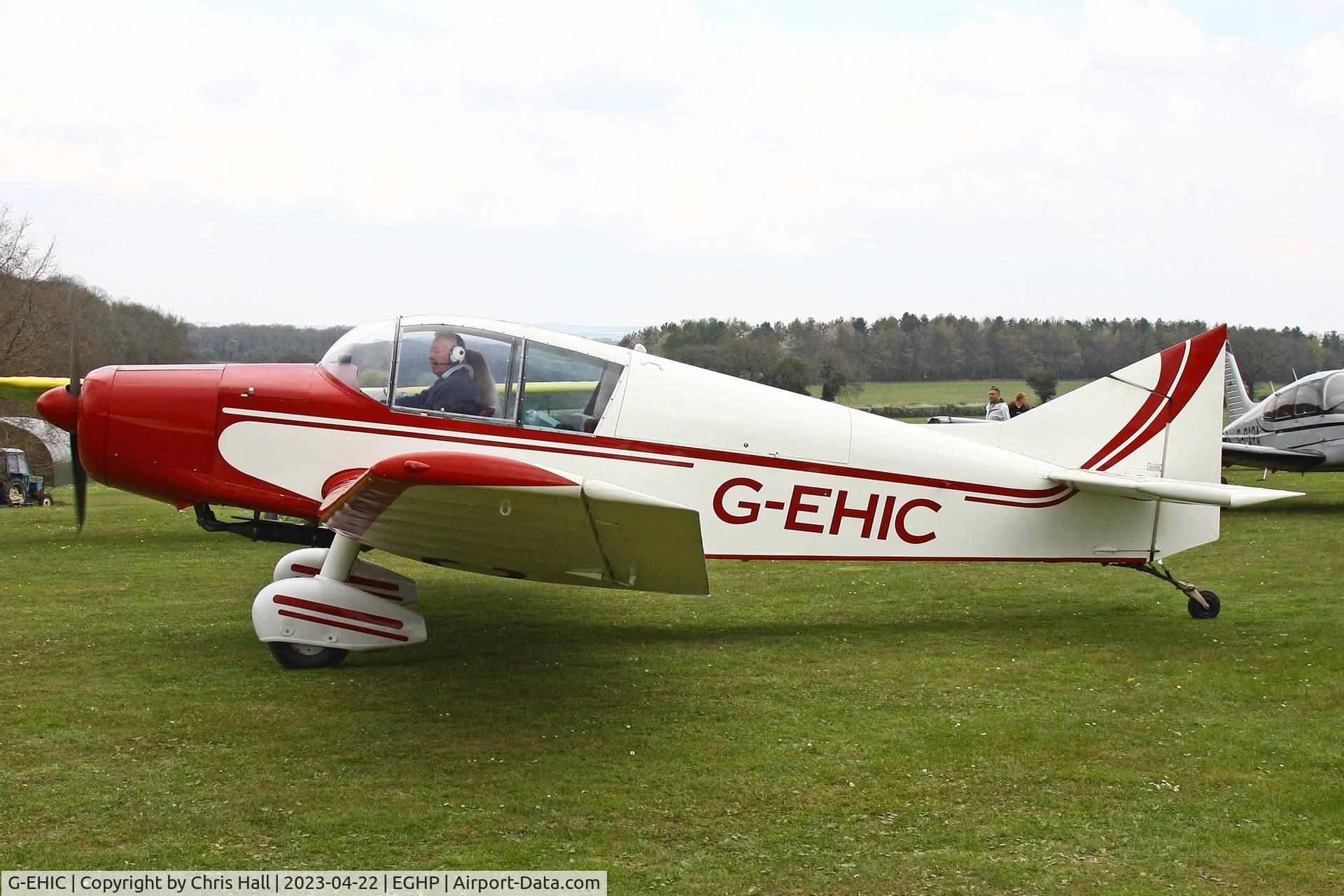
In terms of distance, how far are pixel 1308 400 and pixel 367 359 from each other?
46.8 feet

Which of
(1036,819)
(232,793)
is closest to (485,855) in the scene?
(232,793)

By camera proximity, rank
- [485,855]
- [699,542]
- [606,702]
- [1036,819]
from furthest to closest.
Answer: [606,702], [699,542], [1036,819], [485,855]

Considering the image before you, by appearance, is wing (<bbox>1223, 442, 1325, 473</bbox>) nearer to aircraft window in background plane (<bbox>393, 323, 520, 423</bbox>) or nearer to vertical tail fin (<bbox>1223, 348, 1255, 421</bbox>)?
vertical tail fin (<bbox>1223, 348, 1255, 421</bbox>)

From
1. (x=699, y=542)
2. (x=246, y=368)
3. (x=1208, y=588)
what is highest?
(x=246, y=368)

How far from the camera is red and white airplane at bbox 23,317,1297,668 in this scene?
18.6ft

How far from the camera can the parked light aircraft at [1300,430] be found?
46.6ft

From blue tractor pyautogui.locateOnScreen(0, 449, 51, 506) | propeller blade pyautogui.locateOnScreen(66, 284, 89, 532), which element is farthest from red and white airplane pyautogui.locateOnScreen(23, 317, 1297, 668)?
blue tractor pyautogui.locateOnScreen(0, 449, 51, 506)

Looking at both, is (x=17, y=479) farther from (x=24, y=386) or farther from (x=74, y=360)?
(x=74, y=360)

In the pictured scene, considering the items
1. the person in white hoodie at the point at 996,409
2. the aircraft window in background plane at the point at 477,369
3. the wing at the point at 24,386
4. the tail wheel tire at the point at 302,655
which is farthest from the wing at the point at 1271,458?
the wing at the point at 24,386

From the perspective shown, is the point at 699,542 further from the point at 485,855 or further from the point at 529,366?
the point at 529,366

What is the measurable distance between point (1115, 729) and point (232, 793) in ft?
13.4

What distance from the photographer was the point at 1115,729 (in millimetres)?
4828

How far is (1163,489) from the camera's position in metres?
6.47
